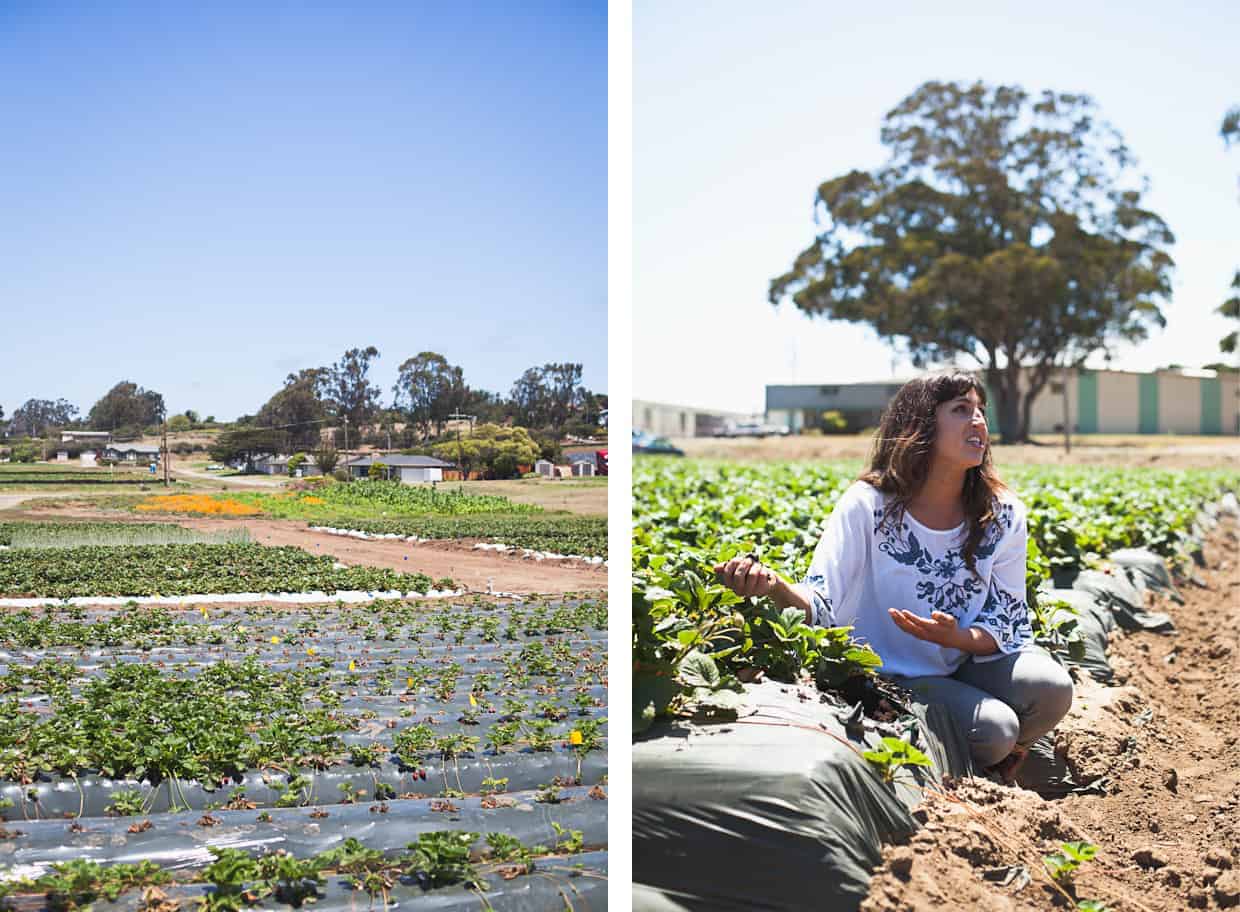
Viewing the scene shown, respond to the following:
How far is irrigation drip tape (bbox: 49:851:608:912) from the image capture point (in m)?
2.14

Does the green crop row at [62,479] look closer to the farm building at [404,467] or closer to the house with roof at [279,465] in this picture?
the house with roof at [279,465]

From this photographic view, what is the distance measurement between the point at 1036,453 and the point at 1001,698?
54.2ft

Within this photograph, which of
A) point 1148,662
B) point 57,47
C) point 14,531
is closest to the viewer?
point 1148,662

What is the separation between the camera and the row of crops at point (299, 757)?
2229mm

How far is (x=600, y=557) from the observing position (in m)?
5.95

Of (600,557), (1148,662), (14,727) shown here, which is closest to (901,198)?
(600,557)

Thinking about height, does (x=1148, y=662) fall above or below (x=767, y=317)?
below

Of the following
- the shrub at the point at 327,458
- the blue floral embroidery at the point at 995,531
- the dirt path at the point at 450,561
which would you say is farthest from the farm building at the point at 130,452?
the blue floral embroidery at the point at 995,531

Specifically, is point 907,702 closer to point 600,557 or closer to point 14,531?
point 14,531

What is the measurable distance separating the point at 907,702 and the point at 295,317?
11.0 ft

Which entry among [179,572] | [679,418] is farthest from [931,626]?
[679,418]

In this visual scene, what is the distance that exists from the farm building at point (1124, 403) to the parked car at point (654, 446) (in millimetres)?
6165

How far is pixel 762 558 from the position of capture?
10.5 ft

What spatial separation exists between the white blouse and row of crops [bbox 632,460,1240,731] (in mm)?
134
